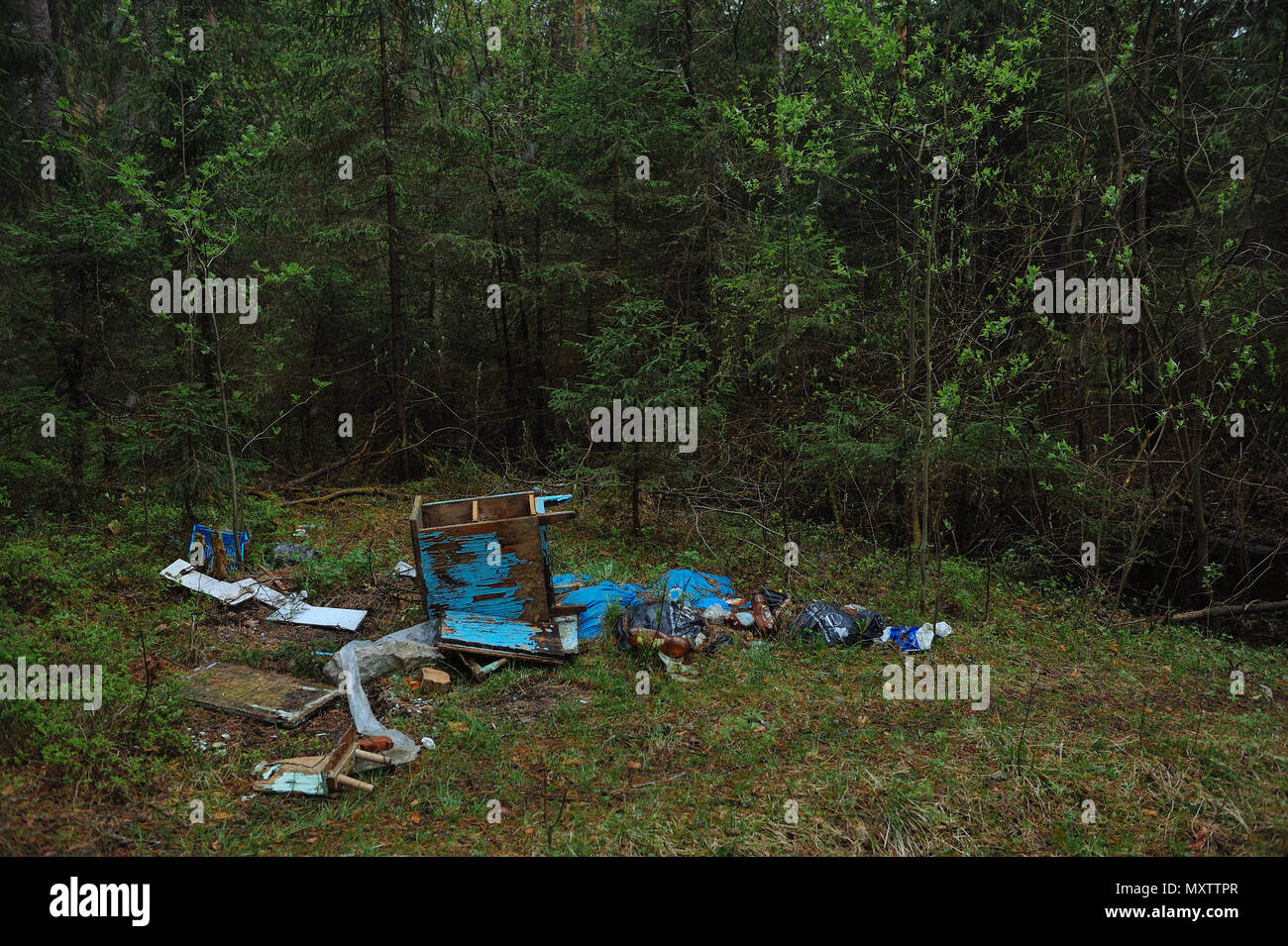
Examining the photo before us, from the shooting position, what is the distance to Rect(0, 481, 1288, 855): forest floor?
13.2 feet

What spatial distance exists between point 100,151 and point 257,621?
9.25 m

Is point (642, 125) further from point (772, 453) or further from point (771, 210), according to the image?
point (772, 453)

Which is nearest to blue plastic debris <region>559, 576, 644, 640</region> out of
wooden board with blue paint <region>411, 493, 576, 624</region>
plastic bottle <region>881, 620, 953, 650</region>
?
wooden board with blue paint <region>411, 493, 576, 624</region>

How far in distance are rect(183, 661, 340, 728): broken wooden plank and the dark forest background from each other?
295 cm

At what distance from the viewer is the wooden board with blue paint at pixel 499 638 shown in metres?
6.11

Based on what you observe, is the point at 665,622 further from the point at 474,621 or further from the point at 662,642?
the point at 474,621

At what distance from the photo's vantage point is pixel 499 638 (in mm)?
6227

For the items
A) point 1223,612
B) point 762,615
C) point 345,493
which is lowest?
point 1223,612

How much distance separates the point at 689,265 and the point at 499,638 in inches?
343

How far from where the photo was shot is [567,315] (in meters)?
15.0

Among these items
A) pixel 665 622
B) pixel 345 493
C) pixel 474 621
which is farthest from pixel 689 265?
pixel 474 621

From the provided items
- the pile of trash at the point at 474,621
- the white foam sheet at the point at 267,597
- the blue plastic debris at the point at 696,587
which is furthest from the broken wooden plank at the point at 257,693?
the blue plastic debris at the point at 696,587

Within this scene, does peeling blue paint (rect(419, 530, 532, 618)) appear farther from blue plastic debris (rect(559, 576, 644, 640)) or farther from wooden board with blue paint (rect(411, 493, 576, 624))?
blue plastic debris (rect(559, 576, 644, 640))
